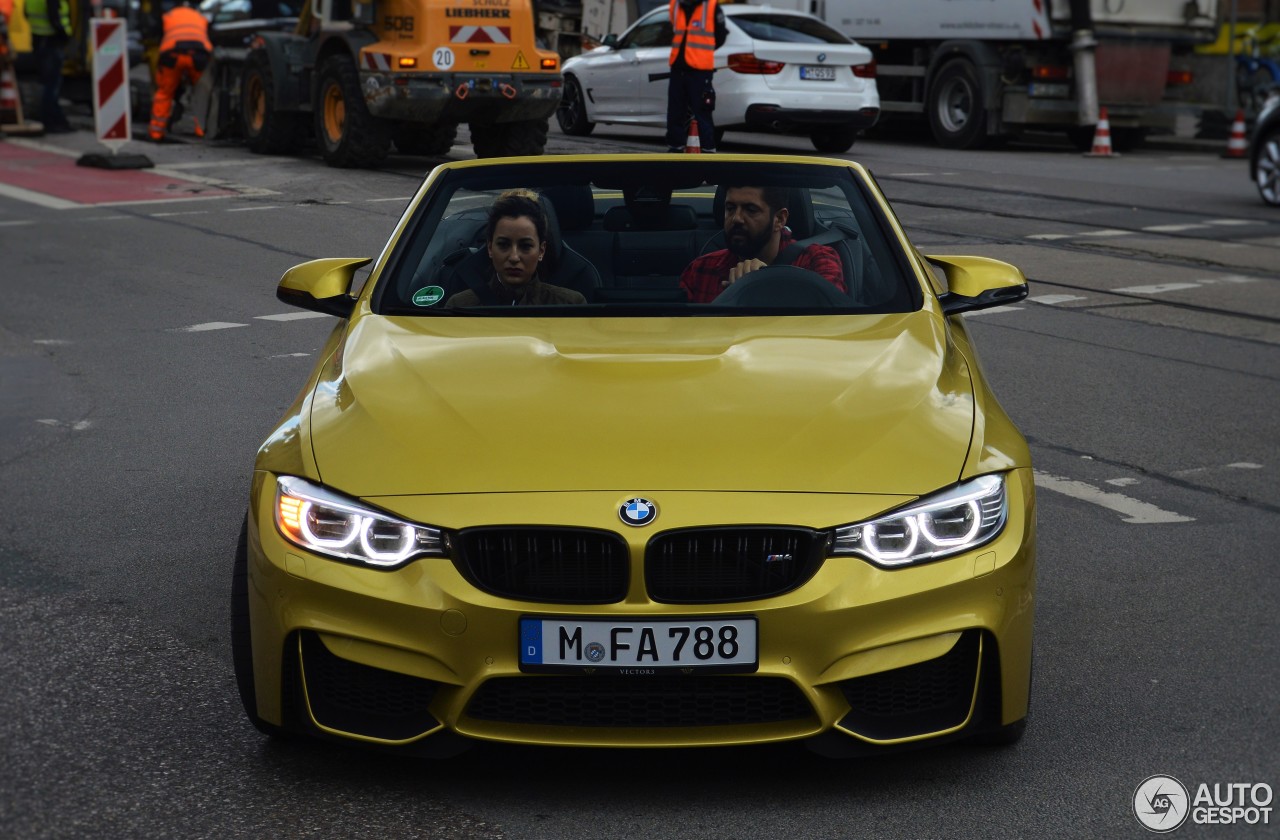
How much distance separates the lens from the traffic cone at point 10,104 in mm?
22391

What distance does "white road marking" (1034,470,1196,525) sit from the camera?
585 centimetres

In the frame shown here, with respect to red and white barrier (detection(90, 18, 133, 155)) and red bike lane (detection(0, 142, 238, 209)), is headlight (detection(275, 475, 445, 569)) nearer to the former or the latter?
red bike lane (detection(0, 142, 238, 209))

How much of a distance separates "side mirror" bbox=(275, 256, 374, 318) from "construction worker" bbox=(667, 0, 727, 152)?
42.6ft

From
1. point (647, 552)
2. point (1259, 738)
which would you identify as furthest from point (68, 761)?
point (1259, 738)

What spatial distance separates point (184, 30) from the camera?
20734mm

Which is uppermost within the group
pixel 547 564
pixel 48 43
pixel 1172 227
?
pixel 48 43

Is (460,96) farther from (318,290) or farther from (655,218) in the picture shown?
(318,290)

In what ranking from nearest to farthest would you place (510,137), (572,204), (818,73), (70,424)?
(572,204), (70,424), (510,137), (818,73)

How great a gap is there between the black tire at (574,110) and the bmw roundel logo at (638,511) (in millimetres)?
19580

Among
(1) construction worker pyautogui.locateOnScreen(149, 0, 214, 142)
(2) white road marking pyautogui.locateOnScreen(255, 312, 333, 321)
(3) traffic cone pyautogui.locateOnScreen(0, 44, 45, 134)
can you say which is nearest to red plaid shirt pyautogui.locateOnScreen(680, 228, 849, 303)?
(2) white road marking pyautogui.locateOnScreen(255, 312, 333, 321)

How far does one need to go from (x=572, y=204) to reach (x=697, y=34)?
1297 centimetres

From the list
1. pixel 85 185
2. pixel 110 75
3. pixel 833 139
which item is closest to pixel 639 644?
pixel 85 185

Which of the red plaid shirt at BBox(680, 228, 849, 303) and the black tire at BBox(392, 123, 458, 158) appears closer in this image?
the red plaid shirt at BBox(680, 228, 849, 303)

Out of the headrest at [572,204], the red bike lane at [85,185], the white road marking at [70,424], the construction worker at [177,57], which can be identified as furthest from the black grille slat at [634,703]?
the construction worker at [177,57]
